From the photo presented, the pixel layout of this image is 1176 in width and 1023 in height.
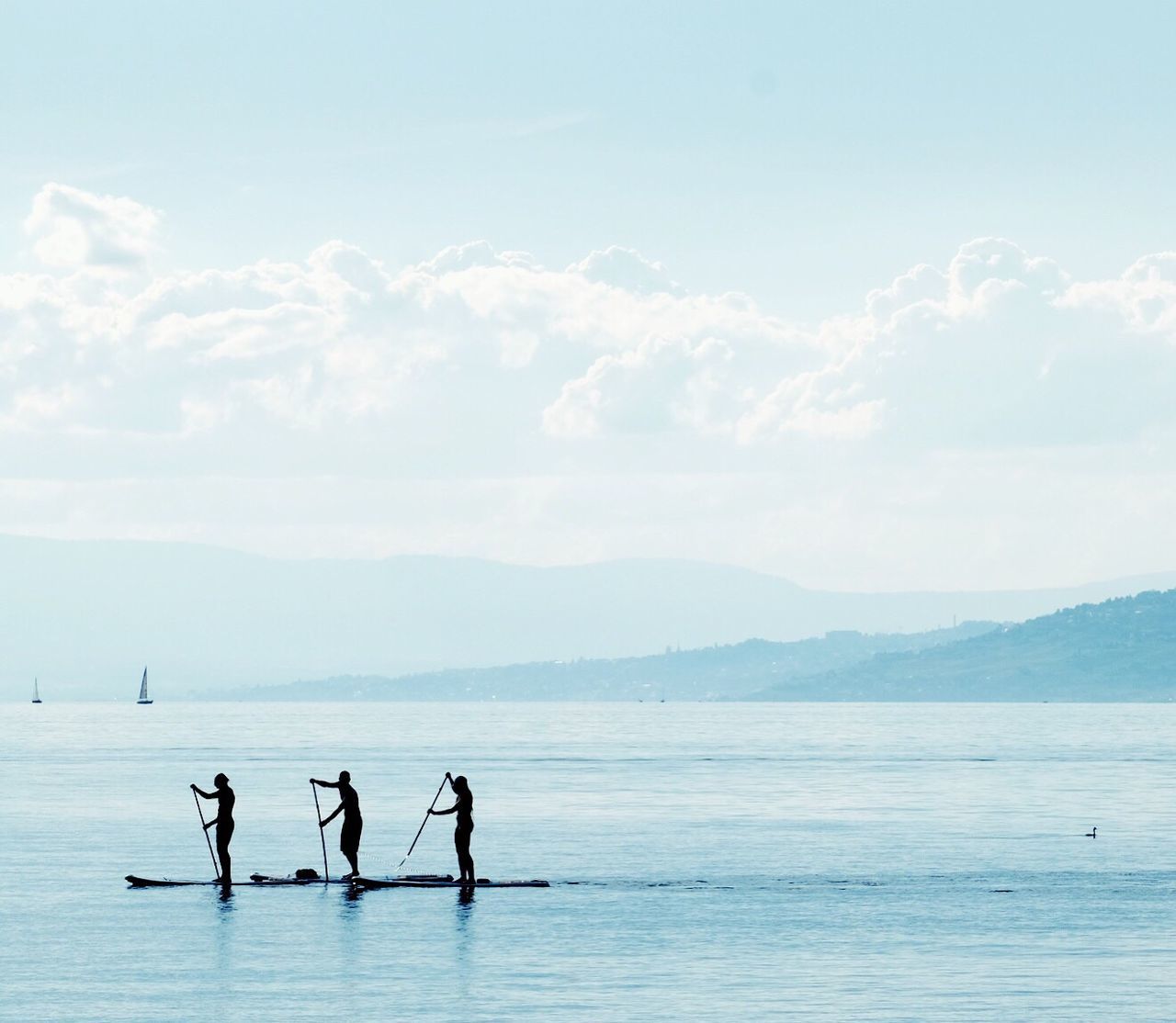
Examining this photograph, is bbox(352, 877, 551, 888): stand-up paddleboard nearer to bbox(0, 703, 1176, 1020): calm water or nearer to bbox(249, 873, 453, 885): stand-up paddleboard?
bbox(249, 873, 453, 885): stand-up paddleboard

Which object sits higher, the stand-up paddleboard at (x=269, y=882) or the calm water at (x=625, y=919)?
the stand-up paddleboard at (x=269, y=882)

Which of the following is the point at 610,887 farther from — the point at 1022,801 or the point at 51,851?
the point at 1022,801

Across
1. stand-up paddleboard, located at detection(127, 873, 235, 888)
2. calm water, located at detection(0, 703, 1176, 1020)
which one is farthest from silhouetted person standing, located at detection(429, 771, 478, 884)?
stand-up paddleboard, located at detection(127, 873, 235, 888)

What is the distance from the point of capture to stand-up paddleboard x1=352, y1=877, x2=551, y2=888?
187ft

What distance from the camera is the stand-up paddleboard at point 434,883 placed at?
187 feet

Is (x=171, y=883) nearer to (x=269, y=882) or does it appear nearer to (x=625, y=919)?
(x=269, y=882)

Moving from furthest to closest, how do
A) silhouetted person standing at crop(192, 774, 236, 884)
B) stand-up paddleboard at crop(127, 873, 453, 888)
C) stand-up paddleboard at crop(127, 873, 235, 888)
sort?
stand-up paddleboard at crop(127, 873, 453, 888) → stand-up paddleboard at crop(127, 873, 235, 888) → silhouetted person standing at crop(192, 774, 236, 884)

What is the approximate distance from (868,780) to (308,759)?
74213 millimetres

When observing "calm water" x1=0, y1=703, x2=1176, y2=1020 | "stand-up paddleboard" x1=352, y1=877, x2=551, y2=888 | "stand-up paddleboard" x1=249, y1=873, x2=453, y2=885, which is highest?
"stand-up paddleboard" x1=249, y1=873, x2=453, y2=885

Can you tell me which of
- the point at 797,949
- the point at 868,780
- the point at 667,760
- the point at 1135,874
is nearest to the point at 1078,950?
the point at 797,949

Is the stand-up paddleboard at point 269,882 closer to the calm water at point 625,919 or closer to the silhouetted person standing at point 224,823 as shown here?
the calm water at point 625,919

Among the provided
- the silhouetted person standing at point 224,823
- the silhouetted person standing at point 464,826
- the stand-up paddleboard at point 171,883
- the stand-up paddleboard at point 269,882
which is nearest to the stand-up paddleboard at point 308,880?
the stand-up paddleboard at point 269,882

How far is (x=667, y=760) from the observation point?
188375mm

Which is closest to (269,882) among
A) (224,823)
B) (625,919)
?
(224,823)
